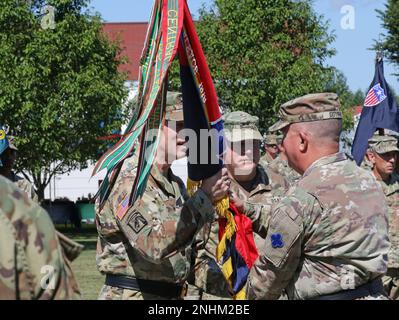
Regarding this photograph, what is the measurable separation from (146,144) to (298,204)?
914 millimetres

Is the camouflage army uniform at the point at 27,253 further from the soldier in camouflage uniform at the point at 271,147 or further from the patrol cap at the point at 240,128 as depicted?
the soldier in camouflage uniform at the point at 271,147

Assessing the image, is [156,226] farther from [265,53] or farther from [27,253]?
[265,53]

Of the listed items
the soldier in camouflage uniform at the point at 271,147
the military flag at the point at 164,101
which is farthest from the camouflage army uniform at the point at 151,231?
the soldier in camouflage uniform at the point at 271,147

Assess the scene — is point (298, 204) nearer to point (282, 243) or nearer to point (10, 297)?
point (282, 243)

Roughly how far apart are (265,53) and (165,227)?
22534mm

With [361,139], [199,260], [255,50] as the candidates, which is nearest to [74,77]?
[255,50]

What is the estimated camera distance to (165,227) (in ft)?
15.9

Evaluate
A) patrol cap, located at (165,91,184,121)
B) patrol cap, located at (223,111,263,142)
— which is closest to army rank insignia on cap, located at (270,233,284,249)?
patrol cap, located at (165,91,184,121)

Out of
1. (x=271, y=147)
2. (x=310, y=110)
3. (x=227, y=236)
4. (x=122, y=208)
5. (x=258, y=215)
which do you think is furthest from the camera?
(x=271, y=147)

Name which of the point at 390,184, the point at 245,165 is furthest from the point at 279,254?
the point at 390,184

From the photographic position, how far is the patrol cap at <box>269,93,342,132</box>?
17.1ft

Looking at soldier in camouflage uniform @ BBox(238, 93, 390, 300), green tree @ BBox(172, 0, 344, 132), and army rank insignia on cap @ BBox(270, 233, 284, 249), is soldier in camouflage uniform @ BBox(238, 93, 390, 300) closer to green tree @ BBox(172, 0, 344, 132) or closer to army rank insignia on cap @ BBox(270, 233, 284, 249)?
army rank insignia on cap @ BBox(270, 233, 284, 249)

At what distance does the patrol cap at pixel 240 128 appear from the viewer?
7.76m
